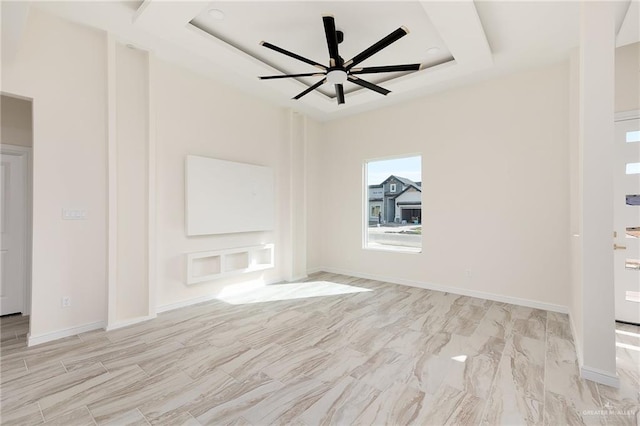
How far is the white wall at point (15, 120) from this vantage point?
135 inches

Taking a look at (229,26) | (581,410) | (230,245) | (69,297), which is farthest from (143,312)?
(581,410)

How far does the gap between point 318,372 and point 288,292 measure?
2313mm

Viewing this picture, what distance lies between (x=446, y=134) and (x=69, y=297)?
5.40 m

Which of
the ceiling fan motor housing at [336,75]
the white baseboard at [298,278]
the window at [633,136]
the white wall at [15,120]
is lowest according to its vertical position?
the white baseboard at [298,278]

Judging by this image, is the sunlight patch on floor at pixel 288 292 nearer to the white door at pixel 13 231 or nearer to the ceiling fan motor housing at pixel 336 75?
the white door at pixel 13 231

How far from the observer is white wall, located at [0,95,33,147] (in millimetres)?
3436

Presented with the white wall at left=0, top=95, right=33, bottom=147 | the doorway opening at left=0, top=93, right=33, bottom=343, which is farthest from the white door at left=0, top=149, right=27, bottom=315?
the white wall at left=0, top=95, right=33, bottom=147

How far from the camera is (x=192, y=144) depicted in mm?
4043

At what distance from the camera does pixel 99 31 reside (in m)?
3.13

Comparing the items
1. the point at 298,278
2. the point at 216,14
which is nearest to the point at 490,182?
the point at 298,278

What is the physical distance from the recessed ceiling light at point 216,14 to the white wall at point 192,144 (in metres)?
1.27

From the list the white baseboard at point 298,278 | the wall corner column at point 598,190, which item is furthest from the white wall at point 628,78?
the white baseboard at point 298,278

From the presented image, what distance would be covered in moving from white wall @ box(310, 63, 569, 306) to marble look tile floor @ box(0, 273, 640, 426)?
2.39 ft

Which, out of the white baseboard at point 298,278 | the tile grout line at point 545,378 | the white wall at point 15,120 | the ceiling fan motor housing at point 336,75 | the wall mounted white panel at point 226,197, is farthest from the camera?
the white baseboard at point 298,278
